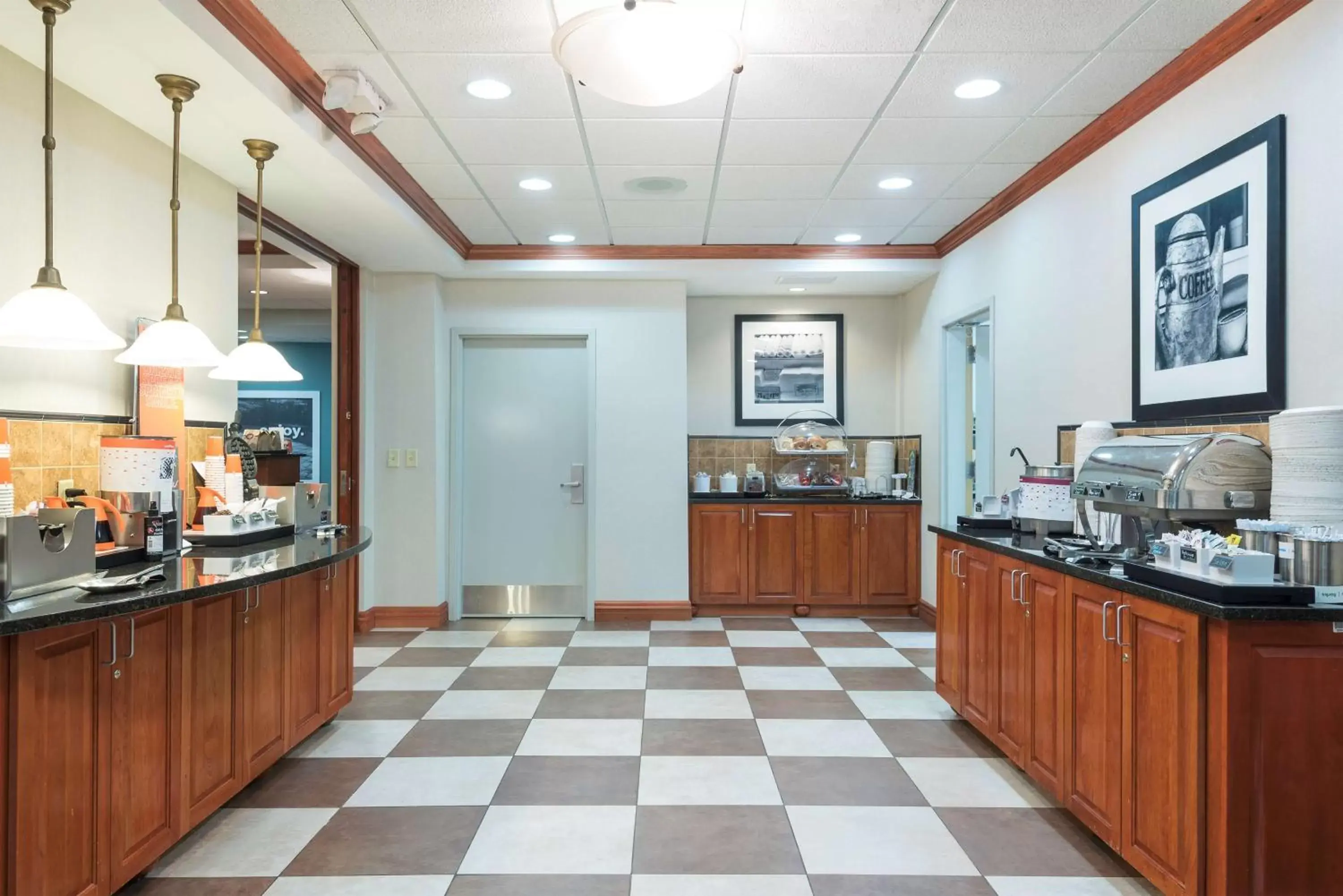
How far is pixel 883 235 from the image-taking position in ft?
17.6

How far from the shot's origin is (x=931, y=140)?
367 centimetres

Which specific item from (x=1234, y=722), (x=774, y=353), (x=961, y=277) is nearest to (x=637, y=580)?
(x=774, y=353)

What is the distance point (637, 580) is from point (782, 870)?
3586 mm

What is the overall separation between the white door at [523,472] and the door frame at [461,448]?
6 cm

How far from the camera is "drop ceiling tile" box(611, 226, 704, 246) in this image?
5.17m

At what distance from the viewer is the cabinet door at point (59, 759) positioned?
176cm

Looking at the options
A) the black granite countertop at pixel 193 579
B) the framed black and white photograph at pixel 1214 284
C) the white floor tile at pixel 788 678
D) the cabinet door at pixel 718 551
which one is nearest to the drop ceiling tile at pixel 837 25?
the framed black and white photograph at pixel 1214 284

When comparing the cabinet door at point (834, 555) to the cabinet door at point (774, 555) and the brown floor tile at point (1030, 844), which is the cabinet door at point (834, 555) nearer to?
the cabinet door at point (774, 555)

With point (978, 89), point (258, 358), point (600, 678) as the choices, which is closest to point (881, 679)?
point (600, 678)

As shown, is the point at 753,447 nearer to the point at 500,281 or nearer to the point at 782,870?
the point at 500,281

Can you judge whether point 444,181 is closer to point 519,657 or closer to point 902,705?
point 519,657

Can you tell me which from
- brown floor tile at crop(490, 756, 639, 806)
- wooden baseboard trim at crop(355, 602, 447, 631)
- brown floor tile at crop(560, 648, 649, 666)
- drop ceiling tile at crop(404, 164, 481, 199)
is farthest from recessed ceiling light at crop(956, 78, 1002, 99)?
wooden baseboard trim at crop(355, 602, 447, 631)

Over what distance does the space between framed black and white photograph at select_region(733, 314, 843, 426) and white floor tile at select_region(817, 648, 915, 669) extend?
214 centimetres

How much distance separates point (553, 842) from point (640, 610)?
333 cm
